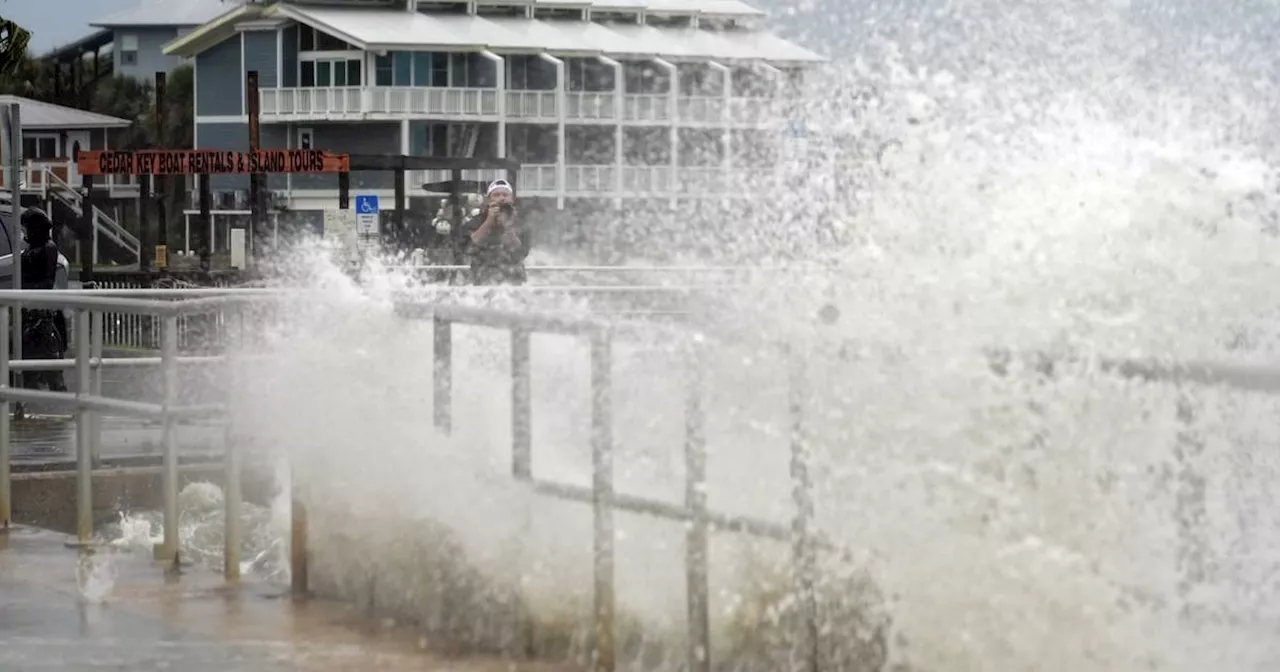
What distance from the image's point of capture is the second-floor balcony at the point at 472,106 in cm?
6041

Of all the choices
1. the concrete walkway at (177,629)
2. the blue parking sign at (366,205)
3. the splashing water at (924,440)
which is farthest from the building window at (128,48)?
the concrete walkway at (177,629)

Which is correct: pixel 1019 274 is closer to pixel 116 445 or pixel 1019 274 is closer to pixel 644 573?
pixel 644 573

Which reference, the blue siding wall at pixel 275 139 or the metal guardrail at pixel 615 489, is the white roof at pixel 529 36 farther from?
the metal guardrail at pixel 615 489

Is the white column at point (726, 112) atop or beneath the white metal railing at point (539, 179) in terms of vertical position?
atop

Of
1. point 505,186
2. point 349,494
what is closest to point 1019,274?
point 349,494

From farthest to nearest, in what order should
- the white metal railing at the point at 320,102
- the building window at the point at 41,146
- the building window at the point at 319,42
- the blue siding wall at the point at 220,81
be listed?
the building window at the point at 41,146
the blue siding wall at the point at 220,81
the building window at the point at 319,42
the white metal railing at the point at 320,102

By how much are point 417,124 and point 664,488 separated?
66734 millimetres

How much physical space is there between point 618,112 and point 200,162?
49.2 ft

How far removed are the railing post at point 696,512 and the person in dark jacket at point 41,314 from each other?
31.8ft

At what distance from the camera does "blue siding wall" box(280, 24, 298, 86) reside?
7744 centimetres

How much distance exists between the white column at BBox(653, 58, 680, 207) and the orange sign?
26.5ft

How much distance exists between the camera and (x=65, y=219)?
50.9 m

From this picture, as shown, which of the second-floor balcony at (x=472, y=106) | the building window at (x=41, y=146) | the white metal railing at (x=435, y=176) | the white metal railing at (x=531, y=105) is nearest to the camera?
the second-floor balcony at (x=472, y=106)

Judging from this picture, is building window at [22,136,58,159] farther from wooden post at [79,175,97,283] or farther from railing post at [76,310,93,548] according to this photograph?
railing post at [76,310,93,548]
